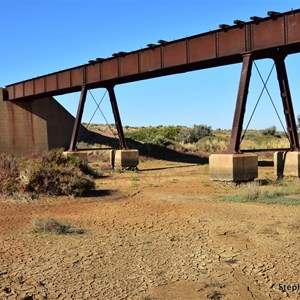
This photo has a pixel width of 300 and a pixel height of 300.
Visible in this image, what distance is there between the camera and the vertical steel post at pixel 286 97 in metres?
17.5

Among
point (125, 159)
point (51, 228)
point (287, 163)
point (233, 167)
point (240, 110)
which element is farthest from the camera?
point (125, 159)

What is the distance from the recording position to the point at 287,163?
17391mm

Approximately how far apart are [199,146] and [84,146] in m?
13.0

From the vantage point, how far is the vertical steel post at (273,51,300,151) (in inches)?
688

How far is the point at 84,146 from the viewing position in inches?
1623

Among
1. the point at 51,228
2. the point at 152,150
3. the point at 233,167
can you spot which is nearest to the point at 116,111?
the point at 152,150

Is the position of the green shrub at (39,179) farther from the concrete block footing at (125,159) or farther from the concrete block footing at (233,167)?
the concrete block footing at (125,159)

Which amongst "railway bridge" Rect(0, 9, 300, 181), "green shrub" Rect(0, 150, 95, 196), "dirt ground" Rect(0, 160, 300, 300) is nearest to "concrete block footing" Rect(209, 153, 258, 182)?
"railway bridge" Rect(0, 9, 300, 181)

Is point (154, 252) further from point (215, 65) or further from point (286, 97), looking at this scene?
point (215, 65)

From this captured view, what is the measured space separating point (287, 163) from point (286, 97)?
275 centimetres

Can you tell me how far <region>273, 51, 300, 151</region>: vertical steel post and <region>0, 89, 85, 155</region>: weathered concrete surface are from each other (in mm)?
24216

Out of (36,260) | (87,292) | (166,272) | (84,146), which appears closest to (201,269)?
(166,272)

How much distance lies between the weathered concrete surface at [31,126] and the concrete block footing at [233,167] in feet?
76.8

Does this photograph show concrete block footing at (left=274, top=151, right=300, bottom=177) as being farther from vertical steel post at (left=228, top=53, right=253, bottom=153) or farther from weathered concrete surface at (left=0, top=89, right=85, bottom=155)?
weathered concrete surface at (left=0, top=89, right=85, bottom=155)
